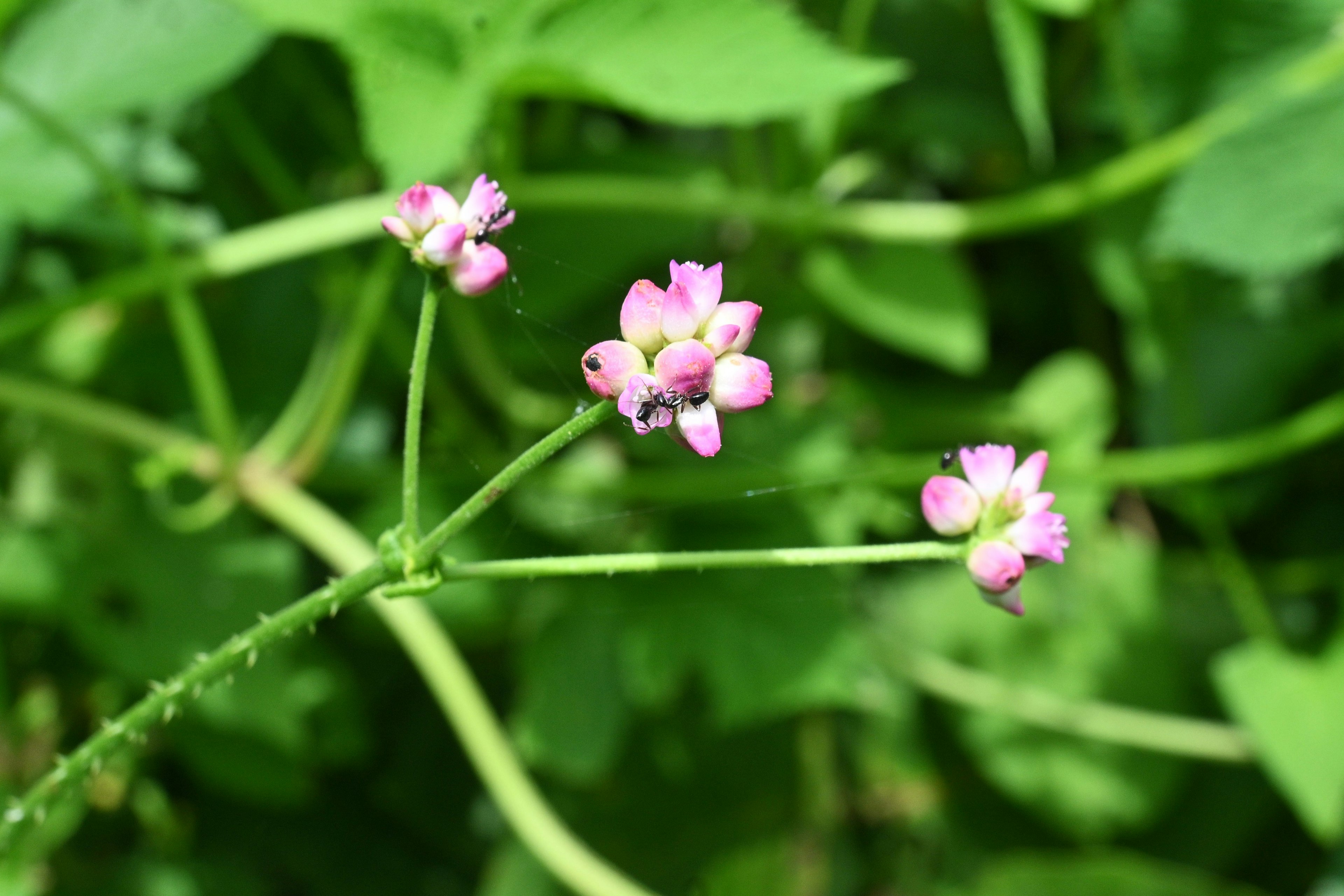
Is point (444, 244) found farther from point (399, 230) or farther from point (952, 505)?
point (952, 505)

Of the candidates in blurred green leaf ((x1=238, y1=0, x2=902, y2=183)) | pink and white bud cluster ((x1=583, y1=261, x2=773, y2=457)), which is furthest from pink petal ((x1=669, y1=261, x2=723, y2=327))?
blurred green leaf ((x1=238, y1=0, x2=902, y2=183))

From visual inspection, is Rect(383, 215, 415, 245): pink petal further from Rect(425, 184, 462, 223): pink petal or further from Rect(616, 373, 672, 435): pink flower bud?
Rect(616, 373, 672, 435): pink flower bud

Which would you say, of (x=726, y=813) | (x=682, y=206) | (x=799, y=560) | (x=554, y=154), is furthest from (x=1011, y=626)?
(x=799, y=560)

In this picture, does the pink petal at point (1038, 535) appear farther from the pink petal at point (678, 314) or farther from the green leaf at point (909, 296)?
the green leaf at point (909, 296)

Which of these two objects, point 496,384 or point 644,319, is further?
point 496,384

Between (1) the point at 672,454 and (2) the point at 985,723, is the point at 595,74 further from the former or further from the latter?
(2) the point at 985,723

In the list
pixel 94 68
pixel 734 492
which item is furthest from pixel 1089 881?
pixel 94 68
